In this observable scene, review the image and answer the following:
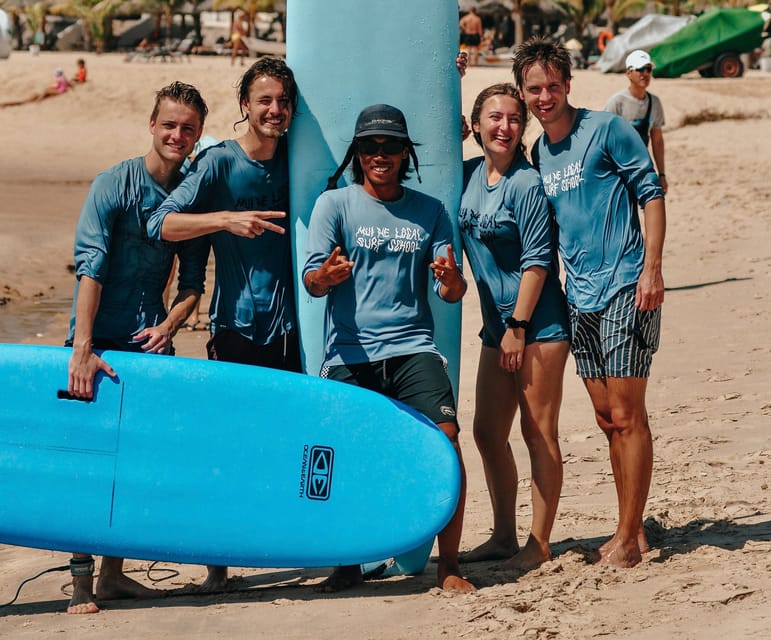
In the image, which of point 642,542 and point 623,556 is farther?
point 642,542

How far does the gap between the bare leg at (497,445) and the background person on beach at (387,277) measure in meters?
0.32

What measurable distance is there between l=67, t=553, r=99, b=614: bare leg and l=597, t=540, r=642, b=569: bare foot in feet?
5.23

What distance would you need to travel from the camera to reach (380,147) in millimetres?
3381

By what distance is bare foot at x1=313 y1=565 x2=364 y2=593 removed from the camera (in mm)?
3699

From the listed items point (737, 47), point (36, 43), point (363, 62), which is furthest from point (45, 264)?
point (36, 43)

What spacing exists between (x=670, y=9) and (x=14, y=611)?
33691mm

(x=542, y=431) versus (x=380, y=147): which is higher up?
(x=380, y=147)

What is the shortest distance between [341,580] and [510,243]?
1.20m

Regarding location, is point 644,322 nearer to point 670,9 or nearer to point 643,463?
point 643,463

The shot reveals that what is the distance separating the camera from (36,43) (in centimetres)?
3528

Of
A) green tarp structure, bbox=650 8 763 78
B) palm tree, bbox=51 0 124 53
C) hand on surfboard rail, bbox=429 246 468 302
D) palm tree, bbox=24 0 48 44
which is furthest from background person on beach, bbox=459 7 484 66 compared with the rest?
hand on surfboard rail, bbox=429 246 468 302

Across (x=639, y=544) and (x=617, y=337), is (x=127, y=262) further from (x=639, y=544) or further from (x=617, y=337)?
(x=639, y=544)

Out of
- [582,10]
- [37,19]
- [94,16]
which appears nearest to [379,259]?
[582,10]

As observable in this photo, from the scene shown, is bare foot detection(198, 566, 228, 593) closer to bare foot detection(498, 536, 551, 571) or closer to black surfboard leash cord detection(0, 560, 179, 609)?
black surfboard leash cord detection(0, 560, 179, 609)
